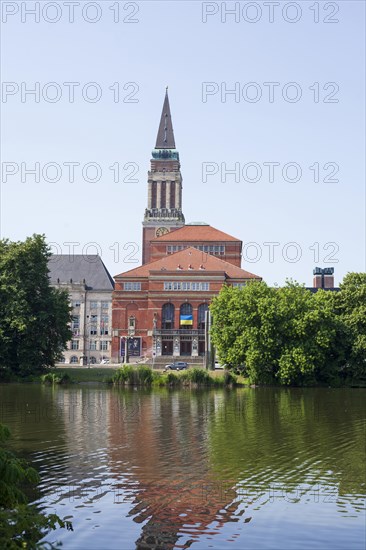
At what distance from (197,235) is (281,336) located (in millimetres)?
55689

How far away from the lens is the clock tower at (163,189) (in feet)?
503

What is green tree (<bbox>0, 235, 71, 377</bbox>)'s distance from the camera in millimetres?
73312

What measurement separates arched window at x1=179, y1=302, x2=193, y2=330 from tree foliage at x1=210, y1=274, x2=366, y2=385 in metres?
33.1

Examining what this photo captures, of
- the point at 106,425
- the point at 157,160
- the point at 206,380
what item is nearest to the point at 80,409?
the point at 106,425

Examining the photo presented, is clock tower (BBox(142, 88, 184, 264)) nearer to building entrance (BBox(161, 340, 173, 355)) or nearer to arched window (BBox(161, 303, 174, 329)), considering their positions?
arched window (BBox(161, 303, 174, 329))

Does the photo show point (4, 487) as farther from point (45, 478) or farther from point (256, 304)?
point (256, 304)

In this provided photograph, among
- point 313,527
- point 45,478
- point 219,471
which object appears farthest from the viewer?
point 219,471

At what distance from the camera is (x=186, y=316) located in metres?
110

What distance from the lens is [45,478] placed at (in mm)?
21234

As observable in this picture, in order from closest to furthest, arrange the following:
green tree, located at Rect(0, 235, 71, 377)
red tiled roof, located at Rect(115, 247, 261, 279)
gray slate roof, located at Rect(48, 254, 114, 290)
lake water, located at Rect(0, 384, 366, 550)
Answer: lake water, located at Rect(0, 384, 366, 550) < green tree, located at Rect(0, 235, 71, 377) < red tiled roof, located at Rect(115, 247, 261, 279) < gray slate roof, located at Rect(48, 254, 114, 290)

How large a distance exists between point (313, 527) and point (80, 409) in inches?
1092

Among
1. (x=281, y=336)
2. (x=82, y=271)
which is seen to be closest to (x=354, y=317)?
(x=281, y=336)

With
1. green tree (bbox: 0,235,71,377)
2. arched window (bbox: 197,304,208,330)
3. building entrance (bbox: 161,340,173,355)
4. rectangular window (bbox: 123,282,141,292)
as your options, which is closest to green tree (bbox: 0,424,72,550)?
green tree (bbox: 0,235,71,377)

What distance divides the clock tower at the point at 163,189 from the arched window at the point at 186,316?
4251 centimetres
